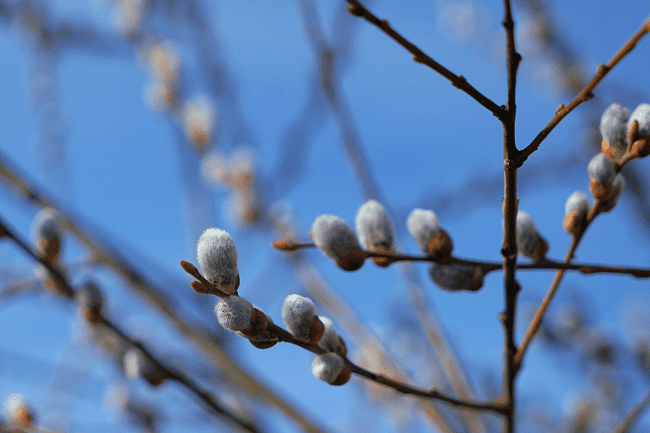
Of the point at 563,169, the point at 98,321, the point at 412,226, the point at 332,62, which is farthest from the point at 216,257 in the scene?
the point at 563,169

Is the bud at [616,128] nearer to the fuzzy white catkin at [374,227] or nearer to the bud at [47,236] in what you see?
the fuzzy white catkin at [374,227]

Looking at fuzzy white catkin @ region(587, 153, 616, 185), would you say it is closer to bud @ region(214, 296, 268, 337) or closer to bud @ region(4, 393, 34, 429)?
bud @ region(214, 296, 268, 337)

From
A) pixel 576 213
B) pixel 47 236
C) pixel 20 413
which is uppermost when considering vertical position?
pixel 576 213

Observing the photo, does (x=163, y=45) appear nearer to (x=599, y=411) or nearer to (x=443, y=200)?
(x=443, y=200)

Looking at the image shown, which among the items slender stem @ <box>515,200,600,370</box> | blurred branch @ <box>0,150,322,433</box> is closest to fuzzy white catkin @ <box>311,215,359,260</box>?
slender stem @ <box>515,200,600,370</box>

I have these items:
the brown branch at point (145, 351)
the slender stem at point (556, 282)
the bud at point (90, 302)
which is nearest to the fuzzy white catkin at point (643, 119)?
the slender stem at point (556, 282)

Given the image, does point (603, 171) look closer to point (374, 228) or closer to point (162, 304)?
point (374, 228)

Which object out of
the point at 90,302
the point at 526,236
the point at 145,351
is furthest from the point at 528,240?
the point at 90,302
